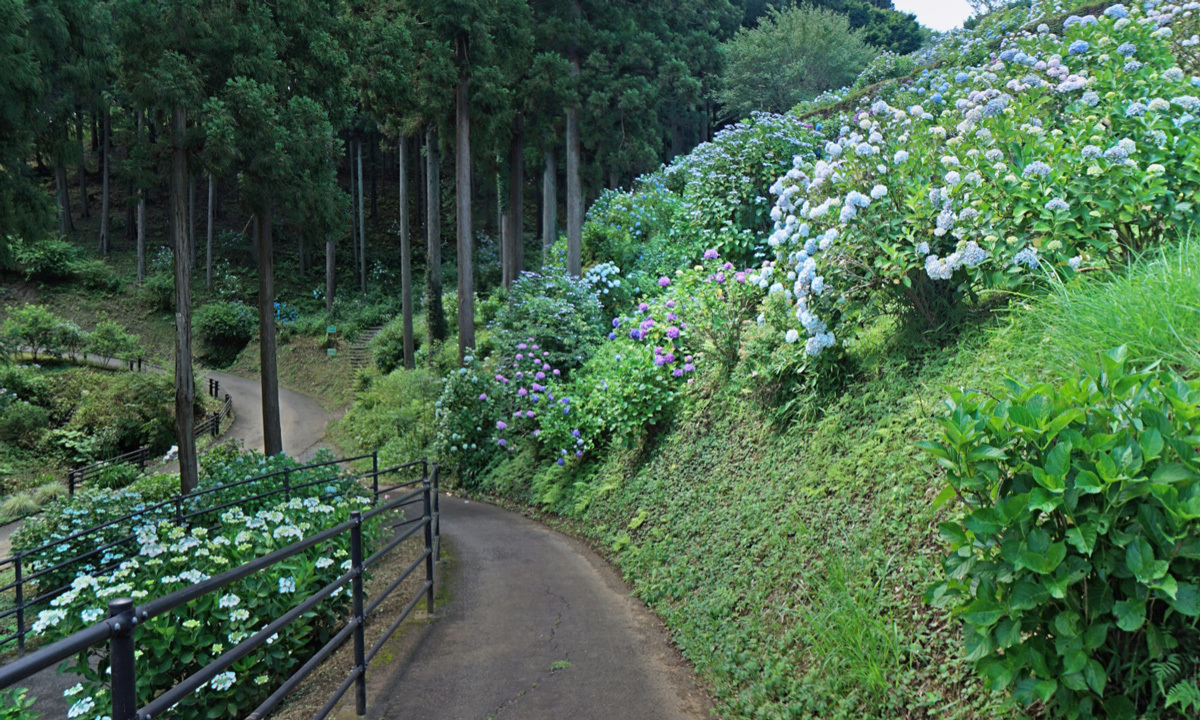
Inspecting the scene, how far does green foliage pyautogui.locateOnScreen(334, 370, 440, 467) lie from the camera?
1830 cm

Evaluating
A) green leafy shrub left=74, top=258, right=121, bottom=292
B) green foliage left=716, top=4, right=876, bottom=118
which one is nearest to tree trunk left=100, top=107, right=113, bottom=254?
green leafy shrub left=74, top=258, right=121, bottom=292

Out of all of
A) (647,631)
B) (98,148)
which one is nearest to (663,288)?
(647,631)

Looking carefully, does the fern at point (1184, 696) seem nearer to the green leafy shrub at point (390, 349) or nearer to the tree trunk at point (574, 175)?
the tree trunk at point (574, 175)

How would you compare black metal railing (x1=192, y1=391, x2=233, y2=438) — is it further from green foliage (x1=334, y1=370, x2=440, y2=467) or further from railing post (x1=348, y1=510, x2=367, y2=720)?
railing post (x1=348, y1=510, x2=367, y2=720)

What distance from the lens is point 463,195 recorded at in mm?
18250

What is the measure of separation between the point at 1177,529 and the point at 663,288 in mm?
12696

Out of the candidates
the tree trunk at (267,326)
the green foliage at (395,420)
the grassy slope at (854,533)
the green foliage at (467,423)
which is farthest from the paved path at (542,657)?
the green foliage at (395,420)

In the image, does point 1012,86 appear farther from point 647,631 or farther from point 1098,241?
point 647,631

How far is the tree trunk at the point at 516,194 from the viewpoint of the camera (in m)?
22.3

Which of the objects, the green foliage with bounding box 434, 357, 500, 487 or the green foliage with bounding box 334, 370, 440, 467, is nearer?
the green foliage with bounding box 434, 357, 500, 487

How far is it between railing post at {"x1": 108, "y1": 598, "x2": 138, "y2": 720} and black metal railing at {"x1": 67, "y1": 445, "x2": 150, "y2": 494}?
18.2 meters

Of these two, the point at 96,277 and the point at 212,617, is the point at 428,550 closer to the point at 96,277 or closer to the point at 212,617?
the point at 212,617

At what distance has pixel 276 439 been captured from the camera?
15.2 m

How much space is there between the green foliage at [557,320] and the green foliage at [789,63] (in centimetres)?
1832
